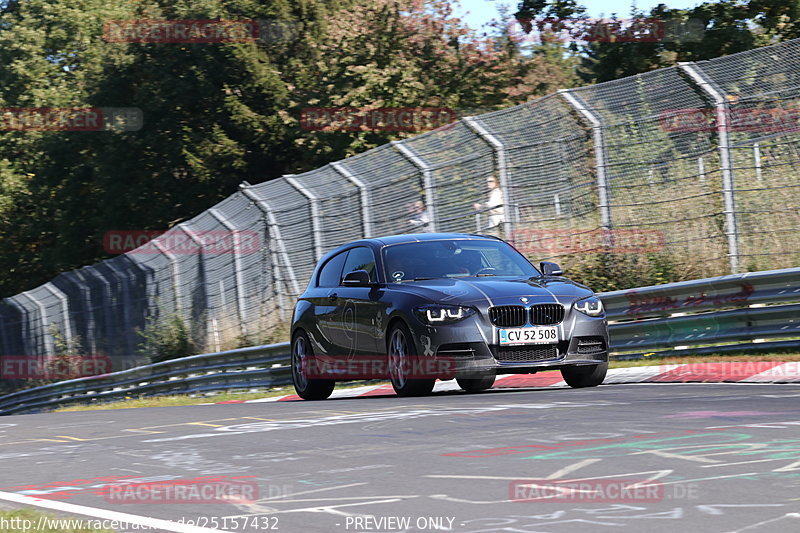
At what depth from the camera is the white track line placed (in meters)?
5.68

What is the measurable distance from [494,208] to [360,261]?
4581mm

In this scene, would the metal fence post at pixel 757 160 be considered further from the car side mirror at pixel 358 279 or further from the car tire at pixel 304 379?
the car tire at pixel 304 379

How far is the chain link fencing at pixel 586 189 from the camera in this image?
14.5 metres

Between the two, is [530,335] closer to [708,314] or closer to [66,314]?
[708,314]

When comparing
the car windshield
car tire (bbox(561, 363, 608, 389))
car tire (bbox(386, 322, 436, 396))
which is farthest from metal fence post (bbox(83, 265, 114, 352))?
car tire (bbox(561, 363, 608, 389))

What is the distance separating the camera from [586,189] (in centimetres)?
1666

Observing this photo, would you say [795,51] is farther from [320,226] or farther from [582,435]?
[320,226]

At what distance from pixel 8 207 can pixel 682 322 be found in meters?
44.4

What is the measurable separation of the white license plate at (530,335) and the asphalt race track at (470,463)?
0.49 metres

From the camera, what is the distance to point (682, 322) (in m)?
14.0

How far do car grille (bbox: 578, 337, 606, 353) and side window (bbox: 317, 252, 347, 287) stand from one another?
10.6ft

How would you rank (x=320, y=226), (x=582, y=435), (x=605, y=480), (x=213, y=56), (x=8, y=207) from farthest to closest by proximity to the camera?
(x=8, y=207)
(x=213, y=56)
(x=320, y=226)
(x=582, y=435)
(x=605, y=480)

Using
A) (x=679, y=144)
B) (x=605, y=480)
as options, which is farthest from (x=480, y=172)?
(x=605, y=480)

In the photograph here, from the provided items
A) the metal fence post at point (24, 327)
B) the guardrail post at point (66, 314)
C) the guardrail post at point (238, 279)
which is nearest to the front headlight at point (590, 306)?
the guardrail post at point (238, 279)
